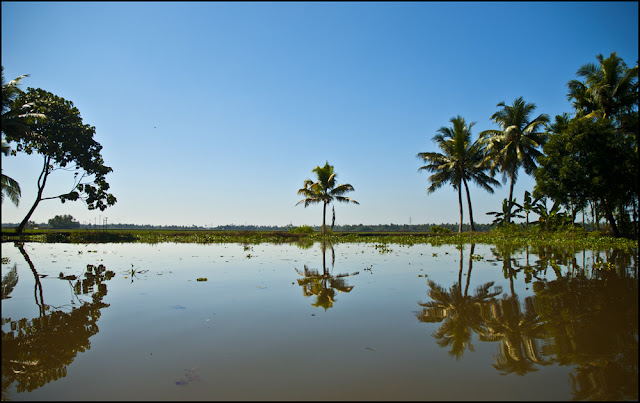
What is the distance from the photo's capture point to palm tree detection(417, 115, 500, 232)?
3509cm

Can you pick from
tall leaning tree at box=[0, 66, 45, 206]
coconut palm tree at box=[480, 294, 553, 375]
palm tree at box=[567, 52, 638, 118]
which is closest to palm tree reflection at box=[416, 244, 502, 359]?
coconut palm tree at box=[480, 294, 553, 375]

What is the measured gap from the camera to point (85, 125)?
3334 centimetres

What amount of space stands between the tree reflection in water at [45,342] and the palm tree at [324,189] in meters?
33.2

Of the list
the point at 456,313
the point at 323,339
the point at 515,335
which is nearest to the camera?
the point at 323,339

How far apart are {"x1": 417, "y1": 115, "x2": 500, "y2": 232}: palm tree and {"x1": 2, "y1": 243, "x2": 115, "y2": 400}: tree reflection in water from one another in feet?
112

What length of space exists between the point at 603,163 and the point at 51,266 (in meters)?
27.0

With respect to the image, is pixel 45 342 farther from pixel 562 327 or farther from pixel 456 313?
pixel 562 327

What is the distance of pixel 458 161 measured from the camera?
117 feet

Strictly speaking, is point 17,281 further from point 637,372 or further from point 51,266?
point 637,372

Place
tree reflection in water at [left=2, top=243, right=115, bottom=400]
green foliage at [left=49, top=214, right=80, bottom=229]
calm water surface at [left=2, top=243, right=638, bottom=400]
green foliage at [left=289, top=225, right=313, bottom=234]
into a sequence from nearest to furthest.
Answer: calm water surface at [left=2, top=243, right=638, bottom=400], tree reflection in water at [left=2, top=243, right=115, bottom=400], green foliage at [left=289, top=225, right=313, bottom=234], green foliage at [left=49, top=214, right=80, bottom=229]

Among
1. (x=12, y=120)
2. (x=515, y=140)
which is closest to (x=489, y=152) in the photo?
(x=515, y=140)

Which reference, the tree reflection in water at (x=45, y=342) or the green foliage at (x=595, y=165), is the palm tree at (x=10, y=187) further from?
the green foliage at (x=595, y=165)

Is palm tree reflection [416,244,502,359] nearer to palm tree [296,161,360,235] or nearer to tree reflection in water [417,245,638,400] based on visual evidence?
tree reflection in water [417,245,638,400]

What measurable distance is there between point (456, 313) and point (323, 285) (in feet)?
11.7
